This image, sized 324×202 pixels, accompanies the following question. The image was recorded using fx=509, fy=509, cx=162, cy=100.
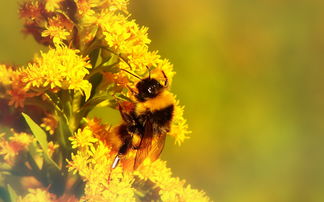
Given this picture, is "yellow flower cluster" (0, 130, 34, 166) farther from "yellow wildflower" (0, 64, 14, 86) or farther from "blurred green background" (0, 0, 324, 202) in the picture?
"blurred green background" (0, 0, 324, 202)

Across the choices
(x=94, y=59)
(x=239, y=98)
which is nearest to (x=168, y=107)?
(x=94, y=59)

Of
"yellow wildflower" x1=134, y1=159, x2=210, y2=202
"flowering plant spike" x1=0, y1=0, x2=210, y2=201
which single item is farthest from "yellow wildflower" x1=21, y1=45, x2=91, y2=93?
"yellow wildflower" x1=134, y1=159, x2=210, y2=202

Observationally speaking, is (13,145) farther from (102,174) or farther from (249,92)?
(249,92)

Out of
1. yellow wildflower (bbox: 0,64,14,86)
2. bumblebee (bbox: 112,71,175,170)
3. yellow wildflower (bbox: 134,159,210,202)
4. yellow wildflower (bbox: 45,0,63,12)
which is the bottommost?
yellow wildflower (bbox: 0,64,14,86)

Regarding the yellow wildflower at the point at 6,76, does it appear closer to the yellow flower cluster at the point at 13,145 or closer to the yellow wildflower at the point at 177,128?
the yellow flower cluster at the point at 13,145

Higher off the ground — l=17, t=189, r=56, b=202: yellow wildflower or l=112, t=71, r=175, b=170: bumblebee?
l=112, t=71, r=175, b=170: bumblebee

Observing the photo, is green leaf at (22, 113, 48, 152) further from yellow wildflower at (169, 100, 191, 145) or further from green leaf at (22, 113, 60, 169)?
yellow wildflower at (169, 100, 191, 145)

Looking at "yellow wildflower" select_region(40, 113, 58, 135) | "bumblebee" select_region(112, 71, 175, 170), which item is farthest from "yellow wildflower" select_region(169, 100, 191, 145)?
"yellow wildflower" select_region(40, 113, 58, 135)

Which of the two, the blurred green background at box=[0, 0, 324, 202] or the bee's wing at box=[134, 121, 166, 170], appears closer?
the bee's wing at box=[134, 121, 166, 170]
